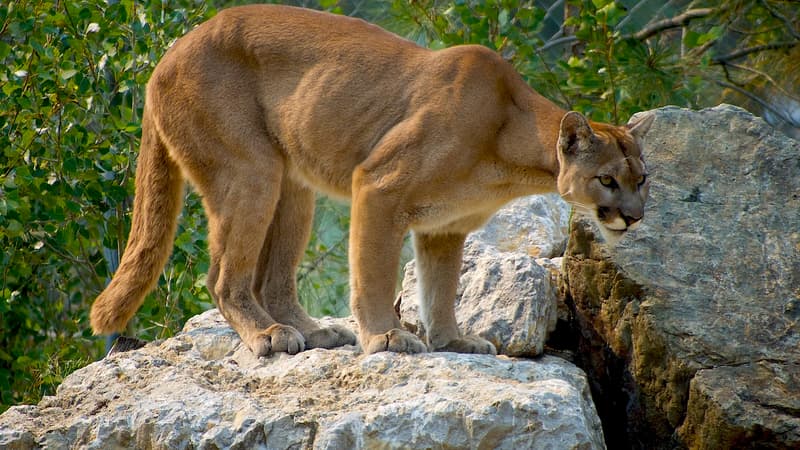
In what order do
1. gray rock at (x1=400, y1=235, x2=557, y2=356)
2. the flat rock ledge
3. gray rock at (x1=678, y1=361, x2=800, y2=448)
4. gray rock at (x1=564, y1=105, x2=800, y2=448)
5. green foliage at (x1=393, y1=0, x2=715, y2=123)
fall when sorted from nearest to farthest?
the flat rock ledge → gray rock at (x1=678, y1=361, x2=800, y2=448) → gray rock at (x1=564, y1=105, x2=800, y2=448) → gray rock at (x1=400, y1=235, x2=557, y2=356) → green foliage at (x1=393, y1=0, x2=715, y2=123)

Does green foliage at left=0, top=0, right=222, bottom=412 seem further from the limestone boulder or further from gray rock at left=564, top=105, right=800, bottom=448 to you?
gray rock at left=564, top=105, right=800, bottom=448

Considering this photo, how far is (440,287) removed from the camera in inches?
200

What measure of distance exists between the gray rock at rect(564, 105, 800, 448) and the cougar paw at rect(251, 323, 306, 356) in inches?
48.6

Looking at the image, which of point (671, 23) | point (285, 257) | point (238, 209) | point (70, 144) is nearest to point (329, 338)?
point (285, 257)

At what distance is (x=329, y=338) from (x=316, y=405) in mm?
958

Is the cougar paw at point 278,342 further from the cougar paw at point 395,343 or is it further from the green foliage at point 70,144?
the green foliage at point 70,144

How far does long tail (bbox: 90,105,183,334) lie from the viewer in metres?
5.25

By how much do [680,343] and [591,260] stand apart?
0.58m

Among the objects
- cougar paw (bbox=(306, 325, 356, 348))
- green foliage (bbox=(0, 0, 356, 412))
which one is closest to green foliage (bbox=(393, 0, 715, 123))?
green foliage (bbox=(0, 0, 356, 412))

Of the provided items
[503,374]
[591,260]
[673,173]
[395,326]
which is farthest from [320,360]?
[673,173]

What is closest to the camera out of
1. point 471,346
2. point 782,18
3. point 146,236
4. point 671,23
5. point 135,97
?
point 471,346

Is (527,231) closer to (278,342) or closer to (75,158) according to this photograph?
(278,342)

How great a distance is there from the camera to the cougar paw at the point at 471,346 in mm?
4891

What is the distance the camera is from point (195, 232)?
6.56 metres
